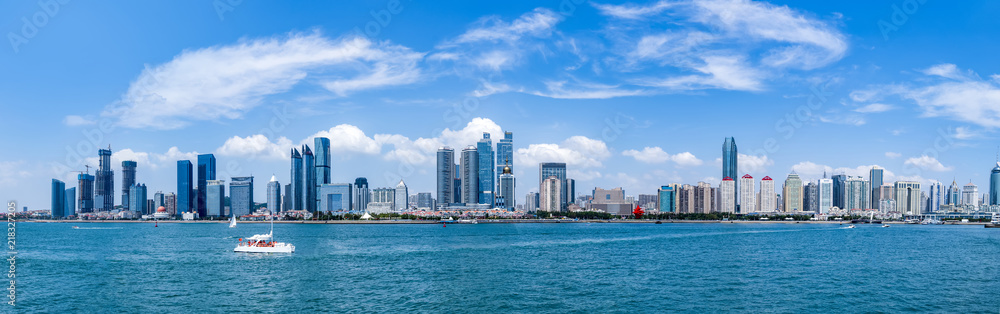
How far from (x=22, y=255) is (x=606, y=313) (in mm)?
62801

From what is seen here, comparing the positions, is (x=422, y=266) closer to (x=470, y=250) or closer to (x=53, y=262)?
(x=470, y=250)

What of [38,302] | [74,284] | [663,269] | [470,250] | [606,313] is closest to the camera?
[606,313]

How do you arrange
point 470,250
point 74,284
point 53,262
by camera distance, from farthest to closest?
point 470,250
point 53,262
point 74,284

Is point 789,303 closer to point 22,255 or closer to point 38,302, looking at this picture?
point 38,302

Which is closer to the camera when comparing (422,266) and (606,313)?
(606,313)

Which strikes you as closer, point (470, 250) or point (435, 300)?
point (435, 300)

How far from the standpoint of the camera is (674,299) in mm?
37562

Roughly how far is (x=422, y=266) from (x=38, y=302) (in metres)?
26.6

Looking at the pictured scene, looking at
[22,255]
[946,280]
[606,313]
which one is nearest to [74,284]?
[22,255]

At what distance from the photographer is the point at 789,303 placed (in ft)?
119

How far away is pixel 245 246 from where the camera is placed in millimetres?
68688

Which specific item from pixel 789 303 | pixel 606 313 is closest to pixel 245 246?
pixel 606 313

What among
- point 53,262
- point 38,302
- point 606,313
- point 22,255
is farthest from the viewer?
point 22,255

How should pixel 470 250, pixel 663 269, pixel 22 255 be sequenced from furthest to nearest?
pixel 470 250 → pixel 22 255 → pixel 663 269
